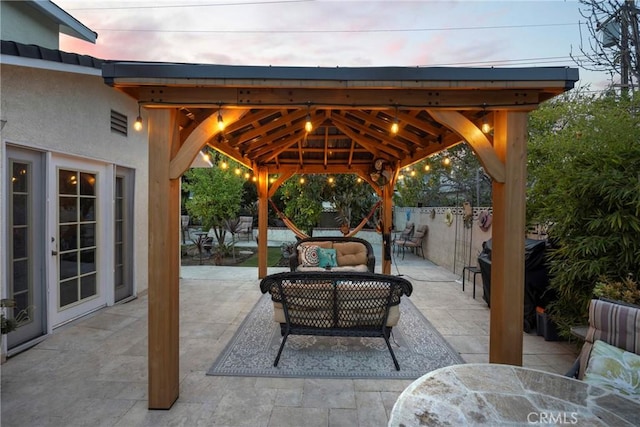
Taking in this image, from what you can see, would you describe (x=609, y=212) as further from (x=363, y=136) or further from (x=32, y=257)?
(x=32, y=257)

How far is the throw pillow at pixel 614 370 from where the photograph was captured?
59.4 inches

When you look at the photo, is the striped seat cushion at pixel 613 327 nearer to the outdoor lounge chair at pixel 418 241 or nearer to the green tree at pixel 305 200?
the outdoor lounge chair at pixel 418 241

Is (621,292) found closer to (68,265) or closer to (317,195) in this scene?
(68,265)

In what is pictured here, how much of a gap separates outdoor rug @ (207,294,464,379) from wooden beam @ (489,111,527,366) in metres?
0.70

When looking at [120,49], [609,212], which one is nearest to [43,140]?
[609,212]

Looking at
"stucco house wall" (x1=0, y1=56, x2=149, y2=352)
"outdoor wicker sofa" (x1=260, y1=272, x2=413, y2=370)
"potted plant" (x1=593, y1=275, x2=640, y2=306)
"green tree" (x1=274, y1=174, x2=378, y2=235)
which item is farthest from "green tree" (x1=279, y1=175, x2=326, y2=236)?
"potted plant" (x1=593, y1=275, x2=640, y2=306)

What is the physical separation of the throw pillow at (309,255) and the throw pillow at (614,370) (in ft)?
11.8

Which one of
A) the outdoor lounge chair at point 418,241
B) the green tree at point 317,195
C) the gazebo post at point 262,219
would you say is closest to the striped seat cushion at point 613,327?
the gazebo post at point 262,219

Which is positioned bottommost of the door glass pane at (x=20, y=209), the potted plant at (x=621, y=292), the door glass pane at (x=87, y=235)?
the potted plant at (x=621, y=292)

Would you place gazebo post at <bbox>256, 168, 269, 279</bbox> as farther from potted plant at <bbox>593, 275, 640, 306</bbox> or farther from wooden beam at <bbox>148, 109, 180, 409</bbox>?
potted plant at <bbox>593, 275, 640, 306</bbox>

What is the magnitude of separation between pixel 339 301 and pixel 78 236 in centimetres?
323

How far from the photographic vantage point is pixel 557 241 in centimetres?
299

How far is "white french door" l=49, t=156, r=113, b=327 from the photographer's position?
10.8 ft

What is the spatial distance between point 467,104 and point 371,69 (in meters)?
0.76
